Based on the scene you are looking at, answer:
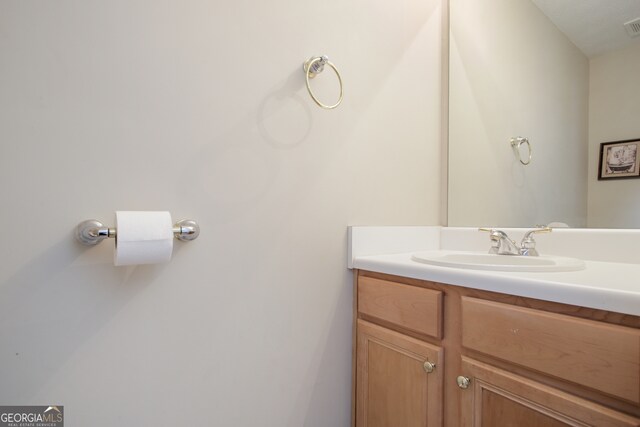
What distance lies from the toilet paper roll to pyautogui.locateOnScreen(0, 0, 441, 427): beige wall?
3.4 inches

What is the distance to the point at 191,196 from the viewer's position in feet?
2.60

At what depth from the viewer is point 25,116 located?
0.62 m

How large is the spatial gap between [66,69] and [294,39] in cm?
59

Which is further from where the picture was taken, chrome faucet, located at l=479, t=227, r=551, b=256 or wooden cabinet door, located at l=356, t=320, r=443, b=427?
chrome faucet, located at l=479, t=227, r=551, b=256

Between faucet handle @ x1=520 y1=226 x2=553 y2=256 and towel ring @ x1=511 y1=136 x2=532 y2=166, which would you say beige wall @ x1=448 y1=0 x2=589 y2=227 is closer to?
towel ring @ x1=511 y1=136 x2=532 y2=166

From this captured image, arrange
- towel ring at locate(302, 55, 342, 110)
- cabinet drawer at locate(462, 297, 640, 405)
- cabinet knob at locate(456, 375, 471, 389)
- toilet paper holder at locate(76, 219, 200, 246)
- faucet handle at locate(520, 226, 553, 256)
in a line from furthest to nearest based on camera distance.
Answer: faucet handle at locate(520, 226, 553, 256) < towel ring at locate(302, 55, 342, 110) < cabinet knob at locate(456, 375, 471, 389) < toilet paper holder at locate(76, 219, 200, 246) < cabinet drawer at locate(462, 297, 640, 405)

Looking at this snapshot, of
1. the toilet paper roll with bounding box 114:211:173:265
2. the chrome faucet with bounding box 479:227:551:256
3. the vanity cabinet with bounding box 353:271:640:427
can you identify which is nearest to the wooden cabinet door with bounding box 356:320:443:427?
the vanity cabinet with bounding box 353:271:640:427

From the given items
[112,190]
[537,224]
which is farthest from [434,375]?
[112,190]

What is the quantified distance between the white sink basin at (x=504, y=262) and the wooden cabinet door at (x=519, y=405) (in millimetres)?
234

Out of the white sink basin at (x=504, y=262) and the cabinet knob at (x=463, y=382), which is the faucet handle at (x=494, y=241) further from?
the cabinet knob at (x=463, y=382)

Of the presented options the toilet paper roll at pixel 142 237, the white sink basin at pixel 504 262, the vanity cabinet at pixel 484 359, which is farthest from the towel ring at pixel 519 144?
the toilet paper roll at pixel 142 237

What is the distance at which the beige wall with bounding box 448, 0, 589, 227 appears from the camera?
115 centimetres

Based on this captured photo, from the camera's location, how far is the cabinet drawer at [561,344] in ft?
1.77

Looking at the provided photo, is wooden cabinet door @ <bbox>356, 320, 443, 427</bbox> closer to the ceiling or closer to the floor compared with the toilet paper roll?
closer to the floor
